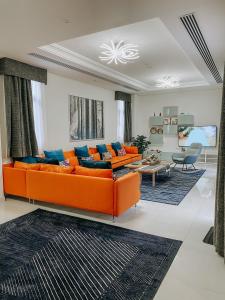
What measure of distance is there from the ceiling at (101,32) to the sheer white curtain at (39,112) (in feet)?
1.78

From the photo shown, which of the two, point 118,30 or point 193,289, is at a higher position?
point 118,30

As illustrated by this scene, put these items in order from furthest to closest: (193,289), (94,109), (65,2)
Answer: (94,109), (65,2), (193,289)

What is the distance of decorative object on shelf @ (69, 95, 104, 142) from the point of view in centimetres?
648

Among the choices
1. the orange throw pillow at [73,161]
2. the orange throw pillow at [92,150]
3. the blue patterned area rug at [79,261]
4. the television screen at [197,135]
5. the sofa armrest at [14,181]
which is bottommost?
Answer: the blue patterned area rug at [79,261]

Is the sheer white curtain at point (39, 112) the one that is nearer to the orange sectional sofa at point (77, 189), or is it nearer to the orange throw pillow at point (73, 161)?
the orange throw pillow at point (73, 161)

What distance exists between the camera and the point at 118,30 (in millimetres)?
3684

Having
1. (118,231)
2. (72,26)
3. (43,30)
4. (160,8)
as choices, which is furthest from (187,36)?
(118,231)

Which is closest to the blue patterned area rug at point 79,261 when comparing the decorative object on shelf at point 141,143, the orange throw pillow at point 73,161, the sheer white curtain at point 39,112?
the orange throw pillow at point 73,161

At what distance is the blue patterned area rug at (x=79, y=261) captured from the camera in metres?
2.01

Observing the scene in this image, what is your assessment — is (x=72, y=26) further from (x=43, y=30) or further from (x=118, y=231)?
(x=118, y=231)

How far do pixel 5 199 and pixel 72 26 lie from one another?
3.36 m

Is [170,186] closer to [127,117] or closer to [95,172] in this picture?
[95,172]

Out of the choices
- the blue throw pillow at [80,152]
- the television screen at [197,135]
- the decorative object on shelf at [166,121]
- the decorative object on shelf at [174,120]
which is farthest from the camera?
the decorative object on shelf at [166,121]

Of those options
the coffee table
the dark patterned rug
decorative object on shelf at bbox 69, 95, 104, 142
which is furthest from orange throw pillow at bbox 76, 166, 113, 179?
decorative object on shelf at bbox 69, 95, 104, 142
